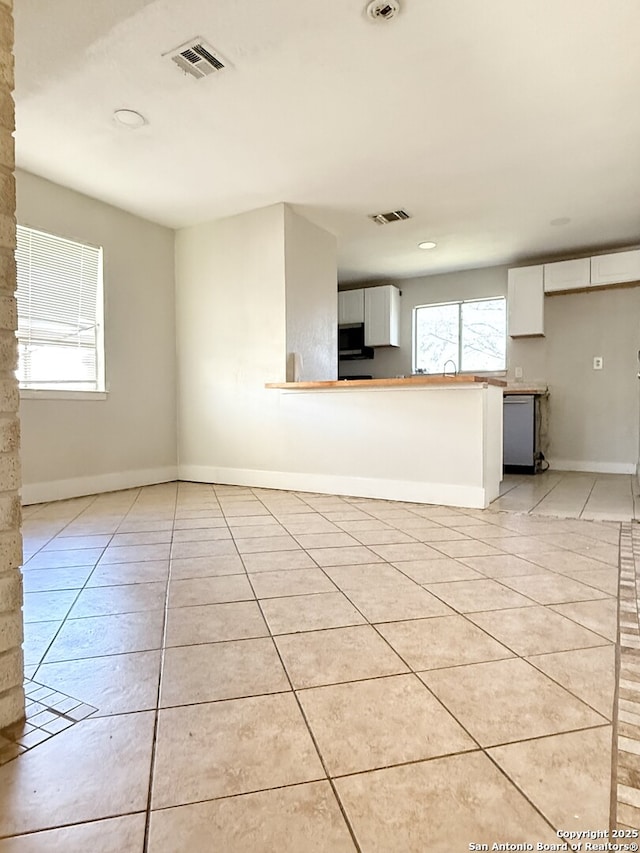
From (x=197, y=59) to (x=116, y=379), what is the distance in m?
2.57

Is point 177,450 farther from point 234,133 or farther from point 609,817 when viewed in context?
point 609,817

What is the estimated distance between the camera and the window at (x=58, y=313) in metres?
3.53

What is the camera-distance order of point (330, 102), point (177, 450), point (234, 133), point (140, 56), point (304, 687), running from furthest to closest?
point (177, 450) → point (234, 133) → point (330, 102) → point (140, 56) → point (304, 687)

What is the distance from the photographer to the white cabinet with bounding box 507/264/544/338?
209 inches

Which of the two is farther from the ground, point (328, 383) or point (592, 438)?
point (328, 383)

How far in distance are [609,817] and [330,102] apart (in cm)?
312

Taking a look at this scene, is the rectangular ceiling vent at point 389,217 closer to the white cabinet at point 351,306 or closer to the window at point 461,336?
the white cabinet at point 351,306

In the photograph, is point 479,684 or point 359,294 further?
point 359,294

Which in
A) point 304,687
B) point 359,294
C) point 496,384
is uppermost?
point 359,294

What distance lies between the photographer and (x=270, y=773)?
0.90 meters

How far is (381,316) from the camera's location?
6.12 m

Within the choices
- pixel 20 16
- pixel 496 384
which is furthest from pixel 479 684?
pixel 20 16

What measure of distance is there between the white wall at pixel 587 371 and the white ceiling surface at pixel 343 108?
3.70ft

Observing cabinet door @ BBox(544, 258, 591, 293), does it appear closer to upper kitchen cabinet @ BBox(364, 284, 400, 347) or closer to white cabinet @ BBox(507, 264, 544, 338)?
white cabinet @ BBox(507, 264, 544, 338)
